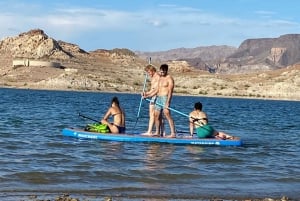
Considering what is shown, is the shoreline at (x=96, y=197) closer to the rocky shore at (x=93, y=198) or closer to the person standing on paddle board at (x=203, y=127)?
the rocky shore at (x=93, y=198)

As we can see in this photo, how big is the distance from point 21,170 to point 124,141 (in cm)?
721

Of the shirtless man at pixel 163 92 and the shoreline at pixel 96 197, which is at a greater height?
the shirtless man at pixel 163 92

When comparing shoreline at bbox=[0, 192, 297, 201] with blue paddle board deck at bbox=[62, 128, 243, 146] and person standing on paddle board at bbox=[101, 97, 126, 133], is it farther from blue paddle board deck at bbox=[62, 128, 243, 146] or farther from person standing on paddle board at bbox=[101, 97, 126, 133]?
person standing on paddle board at bbox=[101, 97, 126, 133]

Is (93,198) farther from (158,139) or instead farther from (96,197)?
(158,139)

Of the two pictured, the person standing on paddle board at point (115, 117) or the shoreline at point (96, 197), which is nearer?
the shoreline at point (96, 197)

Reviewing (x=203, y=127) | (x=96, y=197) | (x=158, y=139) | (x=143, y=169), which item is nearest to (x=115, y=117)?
(x=158, y=139)

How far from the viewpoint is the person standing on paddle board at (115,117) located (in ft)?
73.9

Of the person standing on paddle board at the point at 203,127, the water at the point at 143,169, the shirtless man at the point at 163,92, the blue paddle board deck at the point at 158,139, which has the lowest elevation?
the water at the point at 143,169

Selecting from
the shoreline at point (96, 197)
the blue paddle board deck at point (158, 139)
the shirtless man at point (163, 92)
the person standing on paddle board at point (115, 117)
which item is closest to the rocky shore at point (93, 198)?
the shoreline at point (96, 197)

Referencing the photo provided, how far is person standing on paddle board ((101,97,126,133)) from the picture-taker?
22.5 metres

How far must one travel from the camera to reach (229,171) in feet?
53.2

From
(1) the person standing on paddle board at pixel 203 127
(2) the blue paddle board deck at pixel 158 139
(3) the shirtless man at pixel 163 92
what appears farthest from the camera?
(1) the person standing on paddle board at pixel 203 127

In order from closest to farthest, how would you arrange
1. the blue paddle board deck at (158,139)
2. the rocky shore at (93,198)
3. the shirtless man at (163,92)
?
the rocky shore at (93,198) < the blue paddle board deck at (158,139) < the shirtless man at (163,92)

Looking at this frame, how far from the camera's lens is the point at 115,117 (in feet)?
74.5
